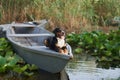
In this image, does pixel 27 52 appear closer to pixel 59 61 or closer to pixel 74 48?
pixel 59 61

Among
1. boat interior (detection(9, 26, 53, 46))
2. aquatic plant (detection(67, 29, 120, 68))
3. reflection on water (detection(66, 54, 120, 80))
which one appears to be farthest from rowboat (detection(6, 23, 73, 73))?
aquatic plant (detection(67, 29, 120, 68))

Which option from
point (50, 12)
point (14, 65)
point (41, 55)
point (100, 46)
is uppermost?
point (41, 55)

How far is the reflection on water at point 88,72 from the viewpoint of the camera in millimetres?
7141

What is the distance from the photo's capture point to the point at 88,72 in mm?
7547

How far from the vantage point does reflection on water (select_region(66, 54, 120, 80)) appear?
714cm

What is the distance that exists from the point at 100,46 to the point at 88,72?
5.49ft

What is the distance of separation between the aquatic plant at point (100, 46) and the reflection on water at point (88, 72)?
35 centimetres

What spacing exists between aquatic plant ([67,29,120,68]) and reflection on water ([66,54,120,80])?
0.35 metres

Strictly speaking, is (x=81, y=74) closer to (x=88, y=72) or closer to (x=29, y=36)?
(x=88, y=72)

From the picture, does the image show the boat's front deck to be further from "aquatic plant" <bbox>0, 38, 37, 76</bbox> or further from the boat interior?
"aquatic plant" <bbox>0, 38, 37, 76</bbox>

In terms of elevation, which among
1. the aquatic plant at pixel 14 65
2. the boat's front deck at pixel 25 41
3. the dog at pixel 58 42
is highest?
the dog at pixel 58 42

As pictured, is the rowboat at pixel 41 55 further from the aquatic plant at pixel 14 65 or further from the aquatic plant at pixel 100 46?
the aquatic plant at pixel 100 46

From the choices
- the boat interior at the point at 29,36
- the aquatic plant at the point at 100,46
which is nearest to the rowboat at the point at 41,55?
the boat interior at the point at 29,36

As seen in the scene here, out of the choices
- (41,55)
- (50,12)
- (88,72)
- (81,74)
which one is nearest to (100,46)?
(88,72)
